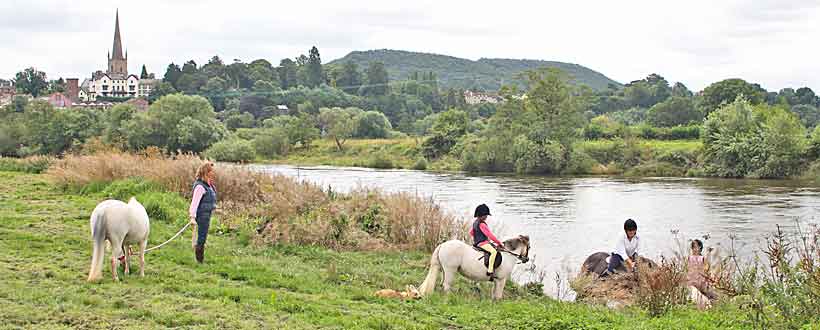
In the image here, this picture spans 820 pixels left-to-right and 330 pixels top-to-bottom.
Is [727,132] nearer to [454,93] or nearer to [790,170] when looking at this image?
[790,170]

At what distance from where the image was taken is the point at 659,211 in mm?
31031

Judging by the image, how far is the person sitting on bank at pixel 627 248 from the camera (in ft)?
43.3

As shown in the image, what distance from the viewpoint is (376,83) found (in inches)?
7323

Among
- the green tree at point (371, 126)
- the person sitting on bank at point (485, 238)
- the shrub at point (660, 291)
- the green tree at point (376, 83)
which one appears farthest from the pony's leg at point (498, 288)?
the green tree at point (376, 83)

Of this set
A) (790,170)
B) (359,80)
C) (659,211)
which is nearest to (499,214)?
(659,211)

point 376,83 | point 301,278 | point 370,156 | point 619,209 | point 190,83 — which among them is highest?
point 376,83

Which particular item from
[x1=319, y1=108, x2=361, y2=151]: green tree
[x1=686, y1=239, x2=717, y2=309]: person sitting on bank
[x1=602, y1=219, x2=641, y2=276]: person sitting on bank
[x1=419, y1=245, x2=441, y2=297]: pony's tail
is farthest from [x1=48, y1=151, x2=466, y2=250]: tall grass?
[x1=319, y1=108, x2=361, y2=151]: green tree

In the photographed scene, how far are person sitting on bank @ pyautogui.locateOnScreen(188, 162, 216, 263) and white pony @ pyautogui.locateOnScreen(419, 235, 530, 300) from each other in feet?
11.9

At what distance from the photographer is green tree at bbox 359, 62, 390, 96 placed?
17875 centimetres

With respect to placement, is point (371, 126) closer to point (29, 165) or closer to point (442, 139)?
A: point (442, 139)

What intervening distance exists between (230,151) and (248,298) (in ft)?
206

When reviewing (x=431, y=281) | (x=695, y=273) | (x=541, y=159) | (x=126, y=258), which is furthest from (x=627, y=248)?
(x=541, y=159)

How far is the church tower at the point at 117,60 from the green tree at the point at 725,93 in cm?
14722

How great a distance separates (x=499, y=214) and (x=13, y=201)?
1643cm
